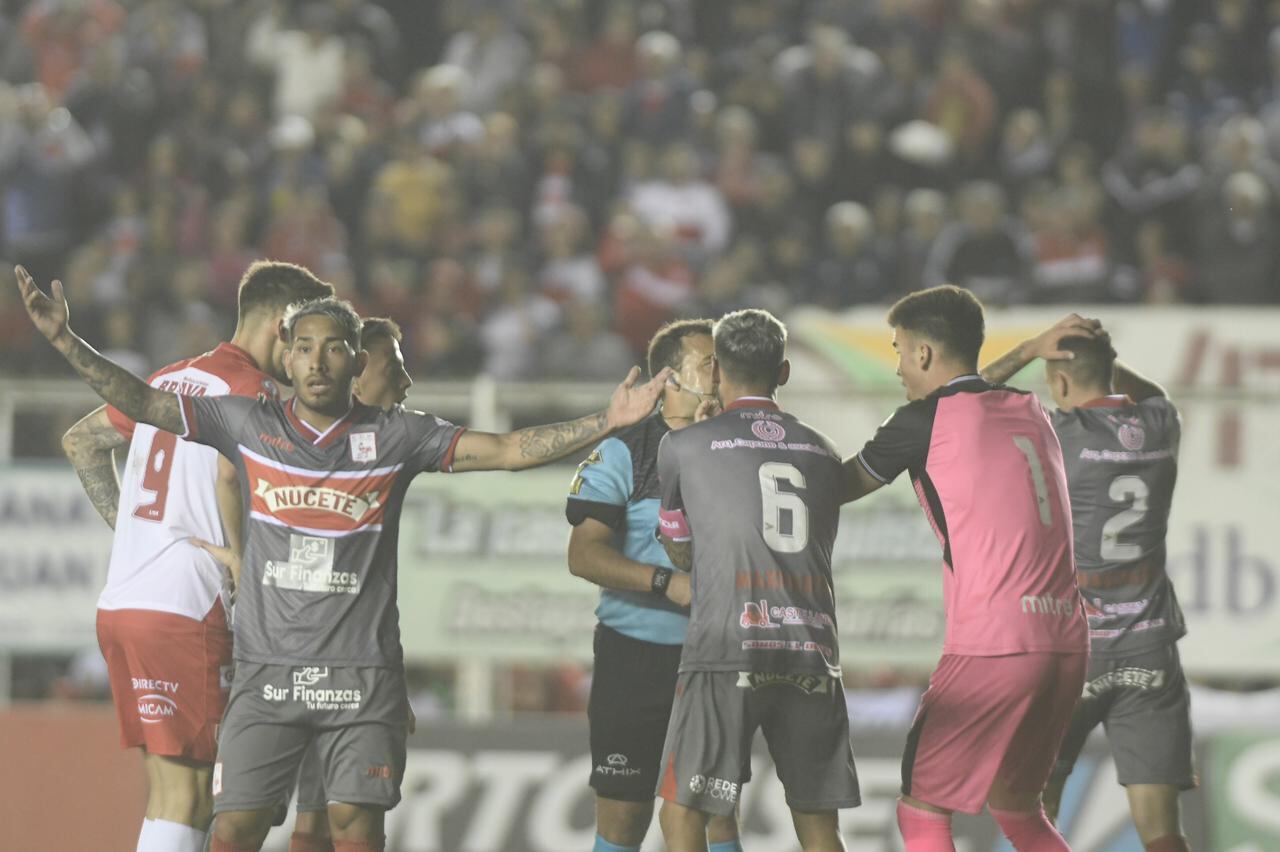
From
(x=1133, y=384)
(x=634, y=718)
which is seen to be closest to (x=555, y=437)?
(x=634, y=718)

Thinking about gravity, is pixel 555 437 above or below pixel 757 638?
above

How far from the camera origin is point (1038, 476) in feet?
21.4

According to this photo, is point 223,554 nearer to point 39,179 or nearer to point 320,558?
point 320,558

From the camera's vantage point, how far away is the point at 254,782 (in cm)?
638

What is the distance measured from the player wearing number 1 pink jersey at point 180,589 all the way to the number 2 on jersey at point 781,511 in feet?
6.18

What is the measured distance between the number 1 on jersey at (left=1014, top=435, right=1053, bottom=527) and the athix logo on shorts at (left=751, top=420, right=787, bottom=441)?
2.64ft

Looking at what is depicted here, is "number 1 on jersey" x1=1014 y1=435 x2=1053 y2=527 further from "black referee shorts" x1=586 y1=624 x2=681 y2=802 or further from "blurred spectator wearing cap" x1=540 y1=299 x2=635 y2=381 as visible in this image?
"blurred spectator wearing cap" x1=540 y1=299 x2=635 y2=381

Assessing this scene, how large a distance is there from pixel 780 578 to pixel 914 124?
9.71 metres

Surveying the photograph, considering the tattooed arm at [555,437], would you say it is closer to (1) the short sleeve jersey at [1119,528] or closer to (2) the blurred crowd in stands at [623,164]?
(1) the short sleeve jersey at [1119,528]

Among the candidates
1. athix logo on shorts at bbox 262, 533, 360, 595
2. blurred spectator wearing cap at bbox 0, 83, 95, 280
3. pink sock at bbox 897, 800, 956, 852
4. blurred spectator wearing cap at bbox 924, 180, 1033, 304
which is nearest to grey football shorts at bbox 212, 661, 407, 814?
athix logo on shorts at bbox 262, 533, 360, 595

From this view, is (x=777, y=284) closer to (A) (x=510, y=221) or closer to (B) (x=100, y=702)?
(A) (x=510, y=221)

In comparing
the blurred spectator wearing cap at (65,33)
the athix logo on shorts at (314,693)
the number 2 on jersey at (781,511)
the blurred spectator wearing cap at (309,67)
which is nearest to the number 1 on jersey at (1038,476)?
the number 2 on jersey at (781,511)

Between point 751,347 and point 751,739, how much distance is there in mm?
1322

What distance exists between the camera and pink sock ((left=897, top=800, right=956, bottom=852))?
21.4ft
